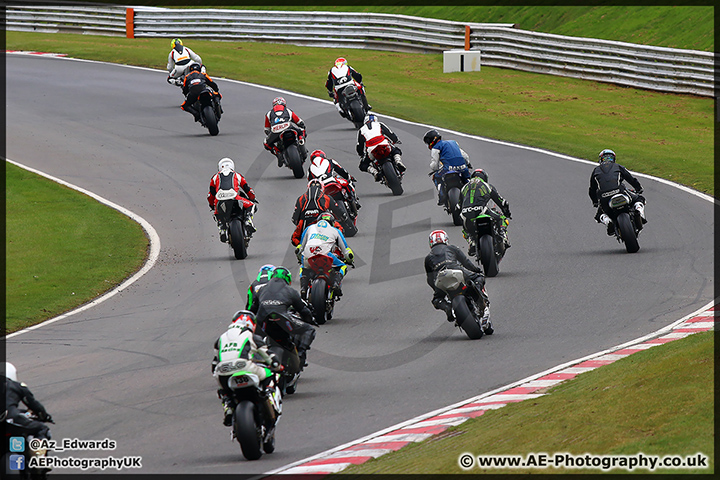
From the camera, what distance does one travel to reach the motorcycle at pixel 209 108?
27172mm

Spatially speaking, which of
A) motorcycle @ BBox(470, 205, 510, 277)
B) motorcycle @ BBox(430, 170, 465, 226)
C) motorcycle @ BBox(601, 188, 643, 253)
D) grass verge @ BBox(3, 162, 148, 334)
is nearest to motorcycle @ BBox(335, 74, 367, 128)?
motorcycle @ BBox(430, 170, 465, 226)

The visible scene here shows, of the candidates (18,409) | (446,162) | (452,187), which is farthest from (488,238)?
(18,409)

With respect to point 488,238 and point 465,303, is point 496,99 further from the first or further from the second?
point 465,303

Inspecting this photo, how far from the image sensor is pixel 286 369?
11.8 m

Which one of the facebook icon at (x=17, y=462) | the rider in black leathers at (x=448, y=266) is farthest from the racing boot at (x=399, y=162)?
the facebook icon at (x=17, y=462)

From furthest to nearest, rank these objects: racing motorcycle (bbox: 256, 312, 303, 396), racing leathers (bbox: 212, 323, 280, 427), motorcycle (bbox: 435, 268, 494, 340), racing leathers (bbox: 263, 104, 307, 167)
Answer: racing leathers (bbox: 263, 104, 307, 167) → motorcycle (bbox: 435, 268, 494, 340) → racing motorcycle (bbox: 256, 312, 303, 396) → racing leathers (bbox: 212, 323, 280, 427)

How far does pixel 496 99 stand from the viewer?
3281cm

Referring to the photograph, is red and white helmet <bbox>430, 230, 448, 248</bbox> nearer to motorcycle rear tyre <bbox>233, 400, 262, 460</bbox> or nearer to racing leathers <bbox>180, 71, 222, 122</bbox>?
motorcycle rear tyre <bbox>233, 400, 262, 460</bbox>

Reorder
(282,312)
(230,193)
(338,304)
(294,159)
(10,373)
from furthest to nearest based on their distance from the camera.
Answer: (294,159)
(230,193)
(338,304)
(282,312)
(10,373)

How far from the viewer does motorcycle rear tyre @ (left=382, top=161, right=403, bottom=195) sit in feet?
74.1

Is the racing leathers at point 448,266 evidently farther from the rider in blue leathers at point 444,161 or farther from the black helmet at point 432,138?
the black helmet at point 432,138

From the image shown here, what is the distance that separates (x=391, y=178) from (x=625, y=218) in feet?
21.3

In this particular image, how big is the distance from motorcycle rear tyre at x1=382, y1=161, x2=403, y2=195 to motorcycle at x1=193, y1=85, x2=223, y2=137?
22.9 feet

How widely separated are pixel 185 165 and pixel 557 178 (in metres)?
9.83
